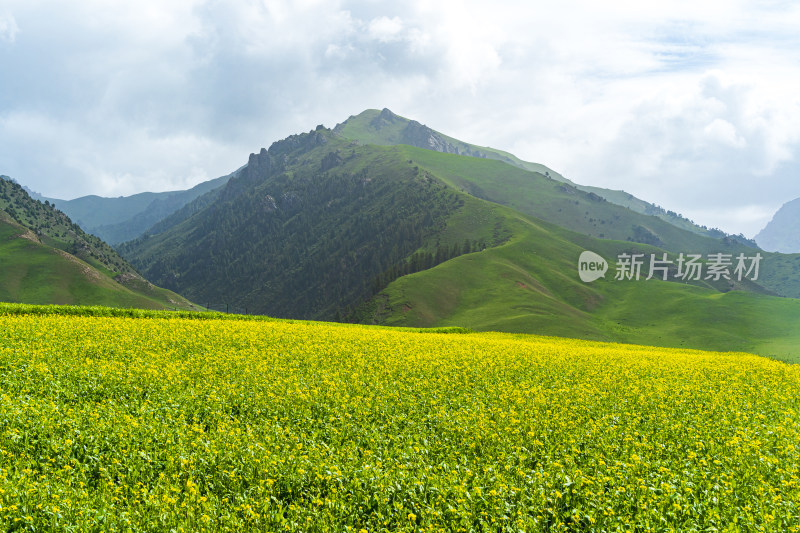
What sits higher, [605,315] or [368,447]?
[605,315]

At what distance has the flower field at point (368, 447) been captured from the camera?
35.8 ft

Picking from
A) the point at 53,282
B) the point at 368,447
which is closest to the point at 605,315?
the point at 368,447

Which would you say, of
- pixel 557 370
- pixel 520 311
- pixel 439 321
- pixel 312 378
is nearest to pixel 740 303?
pixel 520 311

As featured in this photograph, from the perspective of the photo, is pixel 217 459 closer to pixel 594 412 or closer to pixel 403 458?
pixel 403 458

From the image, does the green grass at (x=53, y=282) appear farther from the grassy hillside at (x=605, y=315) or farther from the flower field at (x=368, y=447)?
the flower field at (x=368, y=447)

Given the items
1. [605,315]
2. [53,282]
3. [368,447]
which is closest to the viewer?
[368,447]

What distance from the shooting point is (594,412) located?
19969mm

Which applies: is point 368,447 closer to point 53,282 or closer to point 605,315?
point 605,315

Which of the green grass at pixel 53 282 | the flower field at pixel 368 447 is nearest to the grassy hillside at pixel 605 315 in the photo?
the green grass at pixel 53 282

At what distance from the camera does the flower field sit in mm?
10898

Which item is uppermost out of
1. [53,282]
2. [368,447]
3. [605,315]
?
[605,315]

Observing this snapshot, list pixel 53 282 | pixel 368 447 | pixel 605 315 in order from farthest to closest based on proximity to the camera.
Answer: pixel 605 315, pixel 53 282, pixel 368 447

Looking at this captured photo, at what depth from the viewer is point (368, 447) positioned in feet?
50.4

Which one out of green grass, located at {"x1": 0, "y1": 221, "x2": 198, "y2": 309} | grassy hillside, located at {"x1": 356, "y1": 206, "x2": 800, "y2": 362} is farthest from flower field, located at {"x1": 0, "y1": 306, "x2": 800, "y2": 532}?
green grass, located at {"x1": 0, "y1": 221, "x2": 198, "y2": 309}
